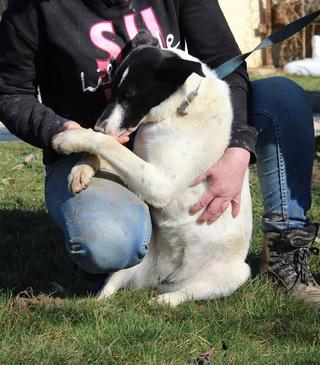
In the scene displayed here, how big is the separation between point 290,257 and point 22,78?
140 cm

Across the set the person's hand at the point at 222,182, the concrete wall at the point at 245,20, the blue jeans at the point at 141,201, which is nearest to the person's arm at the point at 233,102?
the person's hand at the point at 222,182

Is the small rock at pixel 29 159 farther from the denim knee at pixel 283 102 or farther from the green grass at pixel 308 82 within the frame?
the green grass at pixel 308 82

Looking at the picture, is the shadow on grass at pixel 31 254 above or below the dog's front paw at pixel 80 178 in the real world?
below

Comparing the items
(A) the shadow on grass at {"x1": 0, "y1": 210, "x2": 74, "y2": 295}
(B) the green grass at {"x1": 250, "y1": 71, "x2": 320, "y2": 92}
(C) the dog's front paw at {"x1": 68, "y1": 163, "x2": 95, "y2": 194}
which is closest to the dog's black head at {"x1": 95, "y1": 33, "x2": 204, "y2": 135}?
(C) the dog's front paw at {"x1": 68, "y1": 163, "x2": 95, "y2": 194}

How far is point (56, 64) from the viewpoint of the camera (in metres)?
3.01

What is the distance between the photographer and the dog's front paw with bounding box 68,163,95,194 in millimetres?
2834

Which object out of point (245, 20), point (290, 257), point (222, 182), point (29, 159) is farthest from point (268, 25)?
point (222, 182)

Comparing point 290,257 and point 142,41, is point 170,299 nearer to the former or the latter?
point 290,257

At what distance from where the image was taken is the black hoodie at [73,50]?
290cm

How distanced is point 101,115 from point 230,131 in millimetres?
536

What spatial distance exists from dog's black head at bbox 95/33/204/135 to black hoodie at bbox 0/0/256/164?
0.57 feet

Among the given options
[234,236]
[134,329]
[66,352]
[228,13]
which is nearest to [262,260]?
[234,236]

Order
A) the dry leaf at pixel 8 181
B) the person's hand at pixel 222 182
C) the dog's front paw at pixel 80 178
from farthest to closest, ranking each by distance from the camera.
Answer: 1. the dry leaf at pixel 8 181
2. the person's hand at pixel 222 182
3. the dog's front paw at pixel 80 178

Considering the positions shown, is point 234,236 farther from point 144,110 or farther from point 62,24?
point 62,24
